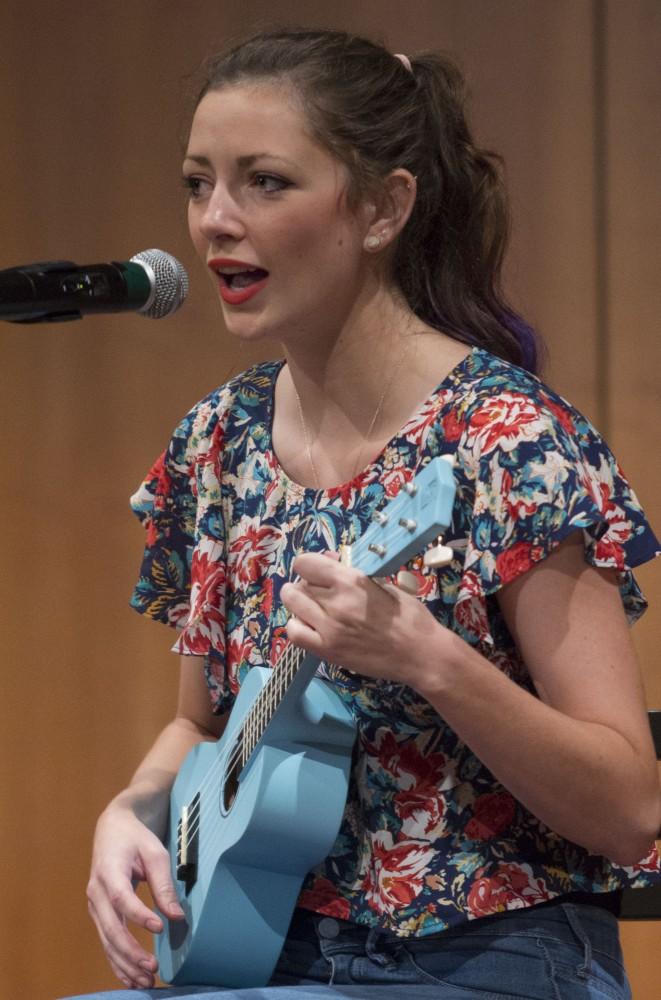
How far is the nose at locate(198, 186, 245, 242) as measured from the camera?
1.33m

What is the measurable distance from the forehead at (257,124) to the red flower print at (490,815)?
2.07 feet

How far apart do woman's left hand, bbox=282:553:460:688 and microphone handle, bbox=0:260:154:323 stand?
0.24 m

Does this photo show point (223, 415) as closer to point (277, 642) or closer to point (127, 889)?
point (277, 642)

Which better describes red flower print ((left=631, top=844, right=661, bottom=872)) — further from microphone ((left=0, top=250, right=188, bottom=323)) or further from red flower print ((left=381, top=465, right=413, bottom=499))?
microphone ((left=0, top=250, right=188, bottom=323))

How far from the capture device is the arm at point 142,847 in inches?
55.0

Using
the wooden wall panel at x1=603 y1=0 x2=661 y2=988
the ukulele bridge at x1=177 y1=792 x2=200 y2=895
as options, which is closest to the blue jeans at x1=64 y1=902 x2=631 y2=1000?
the ukulele bridge at x1=177 y1=792 x2=200 y2=895

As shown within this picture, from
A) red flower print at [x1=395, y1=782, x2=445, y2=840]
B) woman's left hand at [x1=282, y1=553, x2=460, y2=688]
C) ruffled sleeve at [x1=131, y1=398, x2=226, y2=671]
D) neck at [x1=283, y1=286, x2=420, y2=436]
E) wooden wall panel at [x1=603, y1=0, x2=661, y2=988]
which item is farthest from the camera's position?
wooden wall panel at [x1=603, y1=0, x2=661, y2=988]

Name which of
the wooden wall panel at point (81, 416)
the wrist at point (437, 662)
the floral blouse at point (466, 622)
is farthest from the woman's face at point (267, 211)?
the wooden wall panel at point (81, 416)

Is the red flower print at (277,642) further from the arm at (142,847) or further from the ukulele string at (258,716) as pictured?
the arm at (142,847)

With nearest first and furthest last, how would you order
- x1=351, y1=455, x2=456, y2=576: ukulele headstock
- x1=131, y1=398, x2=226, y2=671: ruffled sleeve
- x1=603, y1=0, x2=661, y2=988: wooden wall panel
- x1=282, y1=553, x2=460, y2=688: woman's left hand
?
x1=351, y1=455, x2=456, y2=576: ukulele headstock → x1=282, y1=553, x2=460, y2=688: woman's left hand → x1=131, y1=398, x2=226, y2=671: ruffled sleeve → x1=603, y1=0, x2=661, y2=988: wooden wall panel

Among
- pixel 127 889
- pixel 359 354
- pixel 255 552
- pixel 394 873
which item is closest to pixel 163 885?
pixel 127 889

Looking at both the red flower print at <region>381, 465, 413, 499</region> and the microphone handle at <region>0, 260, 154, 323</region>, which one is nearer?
the microphone handle at <region>0, 260, 154, 323</region>

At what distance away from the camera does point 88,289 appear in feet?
3.34

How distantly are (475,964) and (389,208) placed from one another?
2.39 feet
